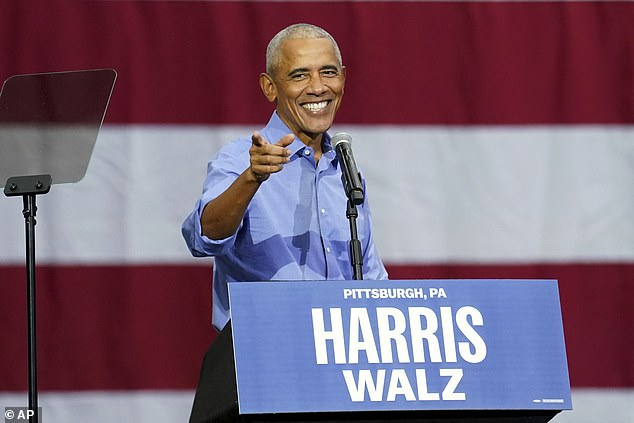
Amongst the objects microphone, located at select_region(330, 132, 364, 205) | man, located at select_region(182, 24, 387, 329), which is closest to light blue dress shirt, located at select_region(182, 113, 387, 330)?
man, located at select_region(182, 24, 387, 329)

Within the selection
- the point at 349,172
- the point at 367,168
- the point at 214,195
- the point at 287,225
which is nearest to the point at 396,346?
the point at 349,172

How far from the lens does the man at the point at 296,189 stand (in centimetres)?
232

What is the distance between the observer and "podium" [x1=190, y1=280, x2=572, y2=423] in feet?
5.42

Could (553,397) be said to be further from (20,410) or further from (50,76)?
(50,76)

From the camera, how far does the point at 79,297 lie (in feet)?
9.48

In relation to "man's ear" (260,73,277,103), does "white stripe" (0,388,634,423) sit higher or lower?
lower

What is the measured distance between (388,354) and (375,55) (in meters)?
1.42

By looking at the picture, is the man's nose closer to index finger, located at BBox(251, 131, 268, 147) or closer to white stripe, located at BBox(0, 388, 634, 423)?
index finger, located at BBox(251, 131, 268, 147)

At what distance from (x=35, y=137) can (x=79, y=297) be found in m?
0.72

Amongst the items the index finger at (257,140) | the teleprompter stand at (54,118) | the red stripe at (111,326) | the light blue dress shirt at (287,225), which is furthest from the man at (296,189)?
the red stripe at (111,326)

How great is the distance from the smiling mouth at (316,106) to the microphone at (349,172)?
396 mm

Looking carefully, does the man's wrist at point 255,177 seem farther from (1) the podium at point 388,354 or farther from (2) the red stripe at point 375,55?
(2) the red stripe at point 375,55

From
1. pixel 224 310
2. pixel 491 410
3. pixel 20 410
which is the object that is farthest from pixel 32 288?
pixel 491 410

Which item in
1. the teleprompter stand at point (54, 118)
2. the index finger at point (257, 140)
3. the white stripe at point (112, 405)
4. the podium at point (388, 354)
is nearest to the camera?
the podium at point (388, 354)
